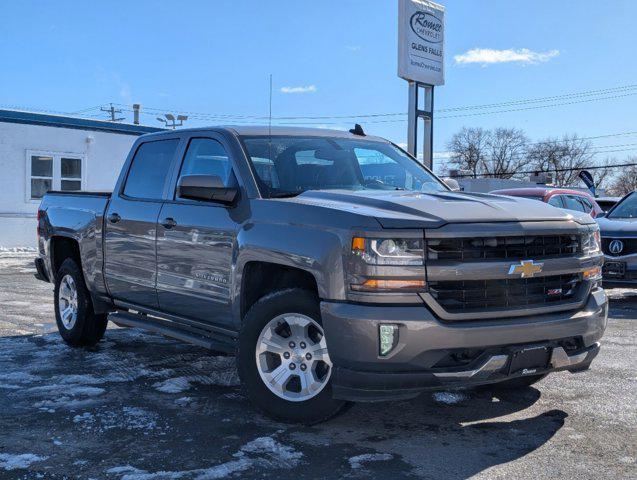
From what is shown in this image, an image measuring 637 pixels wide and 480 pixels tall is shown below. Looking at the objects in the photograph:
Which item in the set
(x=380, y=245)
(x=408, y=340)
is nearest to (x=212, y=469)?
(x=408, y=340)

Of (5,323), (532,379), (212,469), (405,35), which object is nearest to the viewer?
(212,469)

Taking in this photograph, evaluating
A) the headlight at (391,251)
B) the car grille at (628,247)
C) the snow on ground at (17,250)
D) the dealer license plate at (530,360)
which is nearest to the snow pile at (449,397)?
the dealer license plate at (530,360)

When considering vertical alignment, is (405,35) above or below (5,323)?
above

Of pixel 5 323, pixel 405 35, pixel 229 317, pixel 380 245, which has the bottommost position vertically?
pixel 5 323

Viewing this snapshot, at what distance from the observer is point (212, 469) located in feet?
12.3

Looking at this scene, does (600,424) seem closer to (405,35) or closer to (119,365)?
(119,365)

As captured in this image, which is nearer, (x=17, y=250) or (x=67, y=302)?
(x=67, y=302)

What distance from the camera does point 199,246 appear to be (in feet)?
16.9

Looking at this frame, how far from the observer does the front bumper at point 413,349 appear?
3.85m

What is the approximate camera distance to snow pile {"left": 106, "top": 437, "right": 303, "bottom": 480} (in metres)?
3.64

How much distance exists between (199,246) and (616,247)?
6793mm

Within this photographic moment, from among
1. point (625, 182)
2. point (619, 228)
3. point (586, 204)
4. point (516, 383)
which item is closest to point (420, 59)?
point (586, 204)

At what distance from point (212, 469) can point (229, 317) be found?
1.36m

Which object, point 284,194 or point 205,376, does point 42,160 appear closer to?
point 205,376
